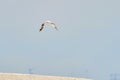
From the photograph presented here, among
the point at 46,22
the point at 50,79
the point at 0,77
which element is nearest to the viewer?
the point at 46,22

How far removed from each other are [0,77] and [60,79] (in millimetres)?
6753

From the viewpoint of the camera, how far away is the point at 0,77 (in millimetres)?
24703

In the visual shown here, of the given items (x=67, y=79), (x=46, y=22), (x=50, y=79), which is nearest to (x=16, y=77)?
(x=50, y=79)

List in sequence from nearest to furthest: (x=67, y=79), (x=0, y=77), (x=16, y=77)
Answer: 1. (x=0, y=77)
2. (x=16, y=77)
3. (x=67, y=79)

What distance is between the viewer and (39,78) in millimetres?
27969

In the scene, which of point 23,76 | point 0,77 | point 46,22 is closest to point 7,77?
point 0,77

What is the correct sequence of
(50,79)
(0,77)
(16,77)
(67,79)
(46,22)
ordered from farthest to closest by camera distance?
(67,79) → (50,79) → (16,77) → (0,77) → (46,22)

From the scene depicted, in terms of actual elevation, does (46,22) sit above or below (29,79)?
above

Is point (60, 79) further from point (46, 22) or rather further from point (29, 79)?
point (46, 22)

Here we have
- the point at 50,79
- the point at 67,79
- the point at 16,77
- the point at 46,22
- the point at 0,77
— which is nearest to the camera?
the point at 46,22

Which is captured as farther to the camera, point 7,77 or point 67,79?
point 67,79

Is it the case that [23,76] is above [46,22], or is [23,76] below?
below

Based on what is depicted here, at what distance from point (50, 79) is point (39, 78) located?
1103 mm

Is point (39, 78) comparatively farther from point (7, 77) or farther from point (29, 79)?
point (7, 77)
